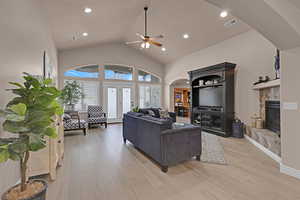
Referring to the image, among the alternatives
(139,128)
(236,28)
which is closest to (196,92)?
(236,28)

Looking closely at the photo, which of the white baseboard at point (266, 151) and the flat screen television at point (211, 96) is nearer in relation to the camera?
the white baseboard at point (266, 151)

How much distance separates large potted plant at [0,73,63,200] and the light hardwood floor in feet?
2.60

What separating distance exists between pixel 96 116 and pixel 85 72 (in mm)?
2377

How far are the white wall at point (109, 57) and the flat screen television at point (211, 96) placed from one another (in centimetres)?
364

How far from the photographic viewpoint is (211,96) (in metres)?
5.64

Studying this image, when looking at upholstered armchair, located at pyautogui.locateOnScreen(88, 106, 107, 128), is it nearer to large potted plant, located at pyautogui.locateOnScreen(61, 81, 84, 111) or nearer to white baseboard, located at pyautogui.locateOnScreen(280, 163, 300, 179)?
large potted plant, located at pyautogui.locateOnScreen(61, 81, 84, 111)

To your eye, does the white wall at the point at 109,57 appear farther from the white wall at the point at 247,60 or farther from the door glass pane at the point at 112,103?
the white wall at the point at 247,60

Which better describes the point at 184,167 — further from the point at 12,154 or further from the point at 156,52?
the point at 156,52

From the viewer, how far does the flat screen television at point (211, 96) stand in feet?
17.5

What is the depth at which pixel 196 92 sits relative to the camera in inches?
251

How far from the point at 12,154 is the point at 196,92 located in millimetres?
6149

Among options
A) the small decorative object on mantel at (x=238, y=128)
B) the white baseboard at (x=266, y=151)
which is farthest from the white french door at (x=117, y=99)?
the white baseboard at (x=266, y=151)

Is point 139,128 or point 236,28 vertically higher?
point 236,28

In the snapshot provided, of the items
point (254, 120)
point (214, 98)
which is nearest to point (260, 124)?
point (254, 120)
